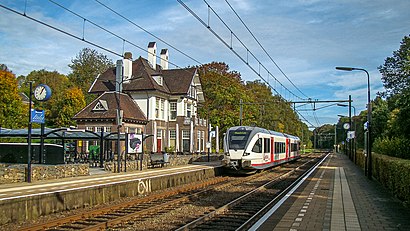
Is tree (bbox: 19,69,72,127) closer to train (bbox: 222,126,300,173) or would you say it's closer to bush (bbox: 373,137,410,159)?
train (bbox: 222,126,300,173)

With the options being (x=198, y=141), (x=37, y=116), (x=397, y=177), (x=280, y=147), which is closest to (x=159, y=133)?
(x=198, y=141)

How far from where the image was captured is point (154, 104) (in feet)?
152

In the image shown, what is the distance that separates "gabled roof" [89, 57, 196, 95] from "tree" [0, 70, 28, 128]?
1019 centimetres

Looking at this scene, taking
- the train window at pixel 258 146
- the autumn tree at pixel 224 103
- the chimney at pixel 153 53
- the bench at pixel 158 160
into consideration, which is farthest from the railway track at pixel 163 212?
the autumn tree at pixel 224 103

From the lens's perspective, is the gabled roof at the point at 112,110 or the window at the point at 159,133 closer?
the gabled roof at the point at 112,110

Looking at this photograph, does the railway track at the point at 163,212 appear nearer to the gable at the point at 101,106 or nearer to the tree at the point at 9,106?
the gable at the point at 101,106

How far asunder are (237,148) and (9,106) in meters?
35.0

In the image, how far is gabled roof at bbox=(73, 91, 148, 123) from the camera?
135ft

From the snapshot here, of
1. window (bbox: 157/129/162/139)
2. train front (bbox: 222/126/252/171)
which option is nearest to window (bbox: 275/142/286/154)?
train front (bbox: 222/126/252/171)

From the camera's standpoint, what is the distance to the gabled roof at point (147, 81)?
154 feet

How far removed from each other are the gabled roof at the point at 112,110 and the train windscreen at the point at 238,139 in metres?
16.0

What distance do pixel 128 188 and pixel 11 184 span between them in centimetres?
448

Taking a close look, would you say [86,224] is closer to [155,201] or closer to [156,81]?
[155,201]

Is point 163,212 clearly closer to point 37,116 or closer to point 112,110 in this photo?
point 37,116
